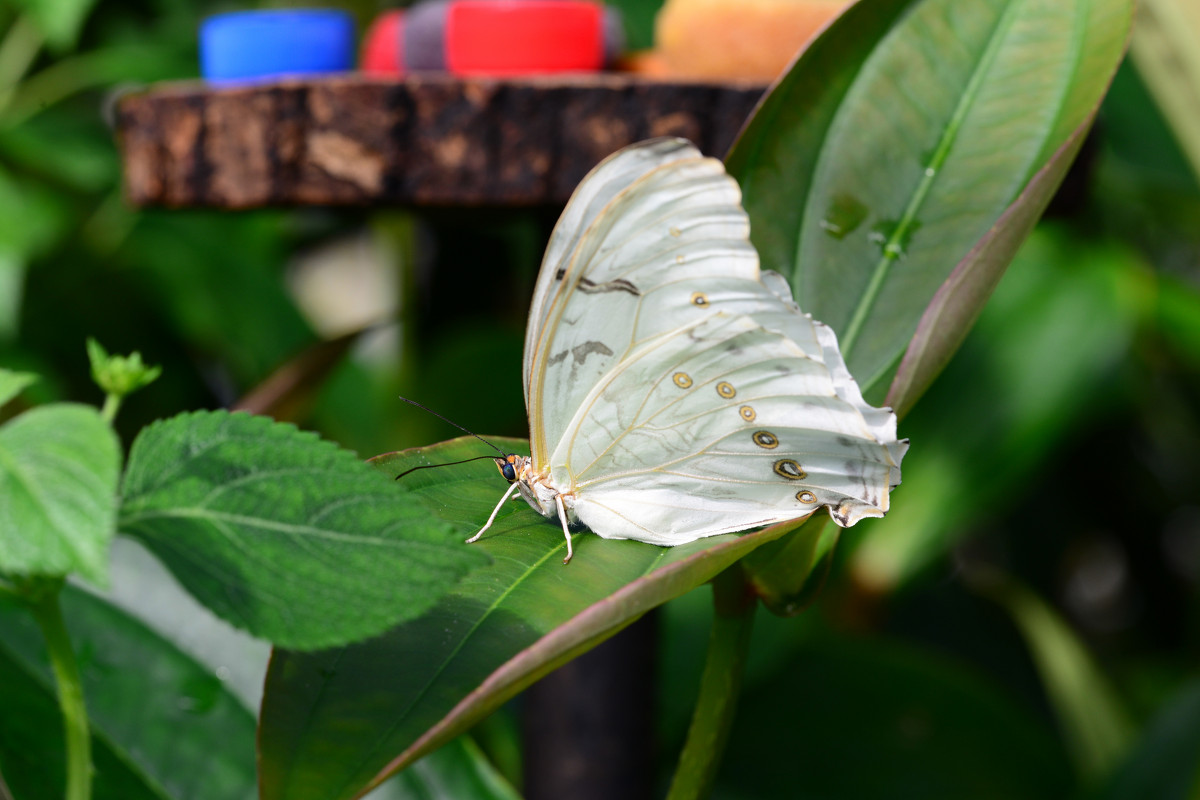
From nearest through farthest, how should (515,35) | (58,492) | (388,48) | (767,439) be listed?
1. (58,492)
2. (767,439)
3. (515,35)
4. (388,48)

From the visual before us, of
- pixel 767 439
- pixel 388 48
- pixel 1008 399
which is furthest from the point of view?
pixel 1008 399

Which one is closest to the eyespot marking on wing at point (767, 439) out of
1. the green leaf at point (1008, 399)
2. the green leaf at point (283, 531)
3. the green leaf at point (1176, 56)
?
the green leaf at point (283, 531)

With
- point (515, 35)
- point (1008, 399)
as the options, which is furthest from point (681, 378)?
point (1008, 399)

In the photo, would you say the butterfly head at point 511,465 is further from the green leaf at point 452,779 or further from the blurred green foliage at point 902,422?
the blurred green foliage at point 902,422

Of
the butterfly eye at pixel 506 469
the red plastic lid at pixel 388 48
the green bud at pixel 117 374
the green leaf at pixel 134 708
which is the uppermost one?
the green bud at pixel 117 374

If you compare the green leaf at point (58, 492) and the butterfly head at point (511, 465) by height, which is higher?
the green leaf at point (58, 492)

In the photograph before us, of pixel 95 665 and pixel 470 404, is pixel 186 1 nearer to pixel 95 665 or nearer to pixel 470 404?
pixel 470 404

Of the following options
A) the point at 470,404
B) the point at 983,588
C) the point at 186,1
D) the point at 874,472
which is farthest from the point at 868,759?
the point at 186,1

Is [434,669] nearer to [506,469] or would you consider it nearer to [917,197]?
[506,469]
